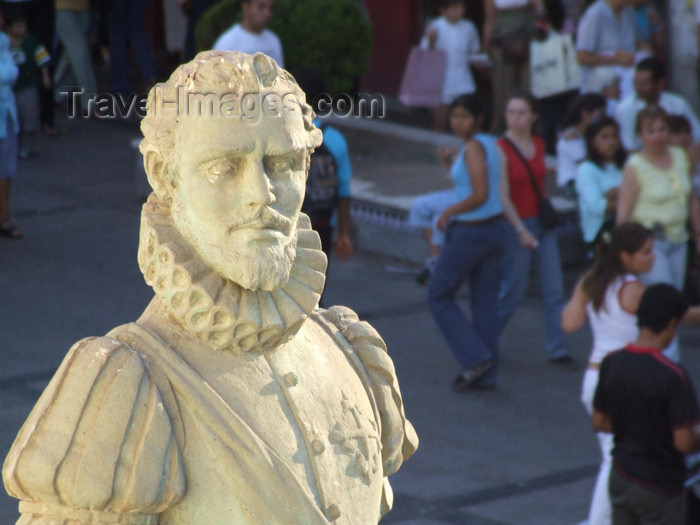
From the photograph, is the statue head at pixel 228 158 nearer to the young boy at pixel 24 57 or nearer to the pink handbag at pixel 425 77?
the young boy at pixel 24 57

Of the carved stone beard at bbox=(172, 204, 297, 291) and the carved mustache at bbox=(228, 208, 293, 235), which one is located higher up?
the carved mustache at bbox=(228, 208, 293, 235)

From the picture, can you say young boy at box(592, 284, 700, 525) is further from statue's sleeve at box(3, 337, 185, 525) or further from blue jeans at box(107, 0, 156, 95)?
blue jeans at box(107, 0, 156, 95)

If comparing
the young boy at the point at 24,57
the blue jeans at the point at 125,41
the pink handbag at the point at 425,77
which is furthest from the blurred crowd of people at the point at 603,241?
the blue jeans at the point at 125,41

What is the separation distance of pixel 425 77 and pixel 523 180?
18.8 feet

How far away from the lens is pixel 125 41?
1446cm

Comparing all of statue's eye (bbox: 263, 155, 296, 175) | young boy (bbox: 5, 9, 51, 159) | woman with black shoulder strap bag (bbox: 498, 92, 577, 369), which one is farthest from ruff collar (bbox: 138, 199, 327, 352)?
young boy (bbox: 5, 9, 51, 159)

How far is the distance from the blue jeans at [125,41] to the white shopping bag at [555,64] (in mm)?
5035

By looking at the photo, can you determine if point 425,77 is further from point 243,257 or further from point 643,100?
point 243,257

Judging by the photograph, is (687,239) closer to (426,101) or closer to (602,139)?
(602,139)

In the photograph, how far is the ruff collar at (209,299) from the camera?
2232 mm

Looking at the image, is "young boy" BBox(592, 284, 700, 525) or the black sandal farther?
the black sandal

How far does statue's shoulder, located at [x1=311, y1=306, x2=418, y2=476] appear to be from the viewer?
255 centimetres

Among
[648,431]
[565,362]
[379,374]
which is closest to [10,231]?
[565,362]

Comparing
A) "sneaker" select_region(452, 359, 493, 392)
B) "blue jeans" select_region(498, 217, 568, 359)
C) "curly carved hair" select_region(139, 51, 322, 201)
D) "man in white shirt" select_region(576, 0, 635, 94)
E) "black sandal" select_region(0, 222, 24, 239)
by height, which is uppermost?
"curly carved hair" select_region(139, 51, 322, 201)
